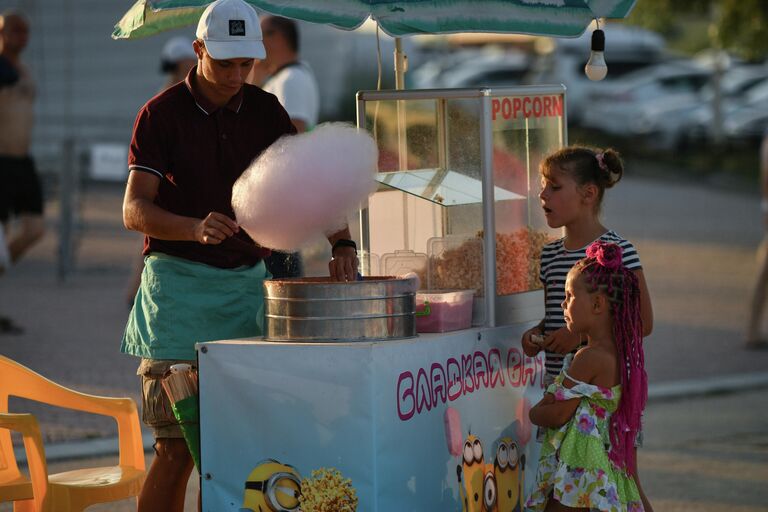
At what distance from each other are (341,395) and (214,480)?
52cm

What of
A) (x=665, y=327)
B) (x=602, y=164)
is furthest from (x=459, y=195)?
(x=665, y=327)

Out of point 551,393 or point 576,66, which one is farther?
point 576,66

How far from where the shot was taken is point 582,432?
401 cm

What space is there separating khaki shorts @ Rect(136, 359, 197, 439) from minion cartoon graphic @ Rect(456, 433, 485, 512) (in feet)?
2.98

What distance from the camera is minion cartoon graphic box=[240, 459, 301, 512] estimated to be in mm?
3822

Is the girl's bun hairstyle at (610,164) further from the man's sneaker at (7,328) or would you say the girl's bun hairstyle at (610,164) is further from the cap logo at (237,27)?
the man's sneaker at (7,328)

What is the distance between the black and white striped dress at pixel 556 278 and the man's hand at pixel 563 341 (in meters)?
0.12

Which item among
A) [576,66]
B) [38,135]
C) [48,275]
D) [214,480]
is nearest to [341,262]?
[214,480]

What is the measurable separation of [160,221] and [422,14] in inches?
42.6

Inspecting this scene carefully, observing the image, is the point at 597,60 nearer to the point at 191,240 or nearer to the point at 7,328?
the point at 191,240

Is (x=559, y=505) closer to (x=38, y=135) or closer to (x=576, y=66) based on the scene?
(x=38, y=135)

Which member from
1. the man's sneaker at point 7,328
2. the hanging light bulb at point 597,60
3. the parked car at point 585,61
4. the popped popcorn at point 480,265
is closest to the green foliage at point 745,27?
the parked car at point 585,61

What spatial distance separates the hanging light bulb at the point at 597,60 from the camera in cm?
447

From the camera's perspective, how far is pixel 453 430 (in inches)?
164
